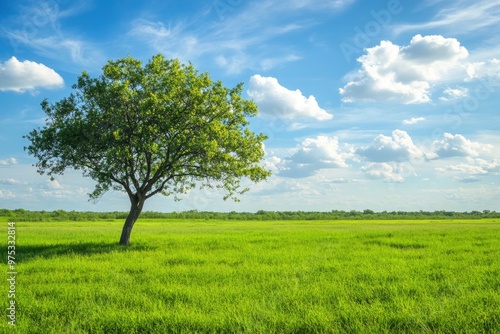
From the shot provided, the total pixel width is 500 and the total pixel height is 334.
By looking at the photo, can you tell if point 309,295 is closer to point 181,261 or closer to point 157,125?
point 181,261

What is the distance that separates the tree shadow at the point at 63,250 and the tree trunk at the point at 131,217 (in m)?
1.15

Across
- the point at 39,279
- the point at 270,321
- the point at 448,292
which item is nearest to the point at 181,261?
the point at 39,279

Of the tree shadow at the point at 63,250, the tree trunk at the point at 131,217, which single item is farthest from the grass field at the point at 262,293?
the tree trunk at the point at 131,217

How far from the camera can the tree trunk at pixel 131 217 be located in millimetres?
29047

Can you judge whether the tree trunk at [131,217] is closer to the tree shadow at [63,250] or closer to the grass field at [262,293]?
the tree shadow at [63,250]

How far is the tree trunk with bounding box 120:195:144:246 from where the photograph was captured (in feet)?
95.3

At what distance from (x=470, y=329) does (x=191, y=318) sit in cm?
675

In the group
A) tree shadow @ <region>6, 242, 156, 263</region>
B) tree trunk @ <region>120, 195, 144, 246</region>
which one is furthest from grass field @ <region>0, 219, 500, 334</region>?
tree trunk @ <region>120, 195, 144, 246</region>

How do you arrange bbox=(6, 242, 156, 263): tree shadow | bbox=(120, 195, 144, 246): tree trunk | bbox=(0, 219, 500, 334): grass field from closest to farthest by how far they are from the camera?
bbox=(0, 219, 500, 334): grass field, bbox=(6, 242, 156, 263): tree shadow, bbox=(120, 195, 144, 246): tree trunk

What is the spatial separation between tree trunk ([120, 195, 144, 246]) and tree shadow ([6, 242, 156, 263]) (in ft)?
3.77

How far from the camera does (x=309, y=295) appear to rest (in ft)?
41.1

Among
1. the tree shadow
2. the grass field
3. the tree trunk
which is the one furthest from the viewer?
the tree trunk

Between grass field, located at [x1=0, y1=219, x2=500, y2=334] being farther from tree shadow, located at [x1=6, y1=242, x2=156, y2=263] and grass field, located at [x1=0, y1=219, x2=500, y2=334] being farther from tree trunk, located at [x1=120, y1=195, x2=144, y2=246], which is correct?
tree trunk, located at [x1=120, y1=195, x2=144, y2=246]

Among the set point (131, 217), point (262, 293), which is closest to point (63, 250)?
point (131, 217)
